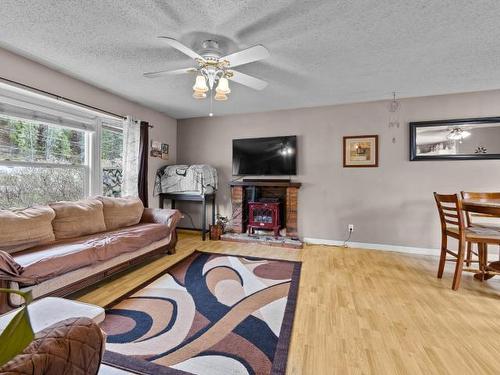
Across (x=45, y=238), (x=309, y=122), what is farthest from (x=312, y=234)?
(x=45, y=238)

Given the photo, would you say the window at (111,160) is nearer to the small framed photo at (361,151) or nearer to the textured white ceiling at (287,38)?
the textured white ceiling at (287,38)

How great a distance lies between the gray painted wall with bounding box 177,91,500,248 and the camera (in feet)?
10.9

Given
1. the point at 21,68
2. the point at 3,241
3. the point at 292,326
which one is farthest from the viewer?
the point at 21,68

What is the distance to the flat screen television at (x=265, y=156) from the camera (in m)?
4.01

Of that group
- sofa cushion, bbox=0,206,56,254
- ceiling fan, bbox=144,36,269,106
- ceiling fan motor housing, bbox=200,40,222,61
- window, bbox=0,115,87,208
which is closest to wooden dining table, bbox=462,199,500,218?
ceiling fan, bbox=144,36,269,106

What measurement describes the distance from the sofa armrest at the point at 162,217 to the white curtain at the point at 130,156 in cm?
49

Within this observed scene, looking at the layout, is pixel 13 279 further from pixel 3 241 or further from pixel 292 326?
pixel 292 326

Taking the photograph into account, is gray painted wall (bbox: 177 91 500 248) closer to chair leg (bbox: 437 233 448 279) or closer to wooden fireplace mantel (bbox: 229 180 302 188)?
wooden fireplace mantel (bbox: 229 180 302 188)

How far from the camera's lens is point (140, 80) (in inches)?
115

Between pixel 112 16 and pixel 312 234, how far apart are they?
365 cm

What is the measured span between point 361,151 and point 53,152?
13.7ft

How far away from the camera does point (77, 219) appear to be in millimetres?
2535

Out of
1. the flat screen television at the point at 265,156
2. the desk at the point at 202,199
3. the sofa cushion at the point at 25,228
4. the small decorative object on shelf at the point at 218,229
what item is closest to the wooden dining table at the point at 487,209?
the flat screen television at the point at 265,156

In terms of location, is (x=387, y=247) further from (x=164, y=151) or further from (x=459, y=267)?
(x=164, y=151)
